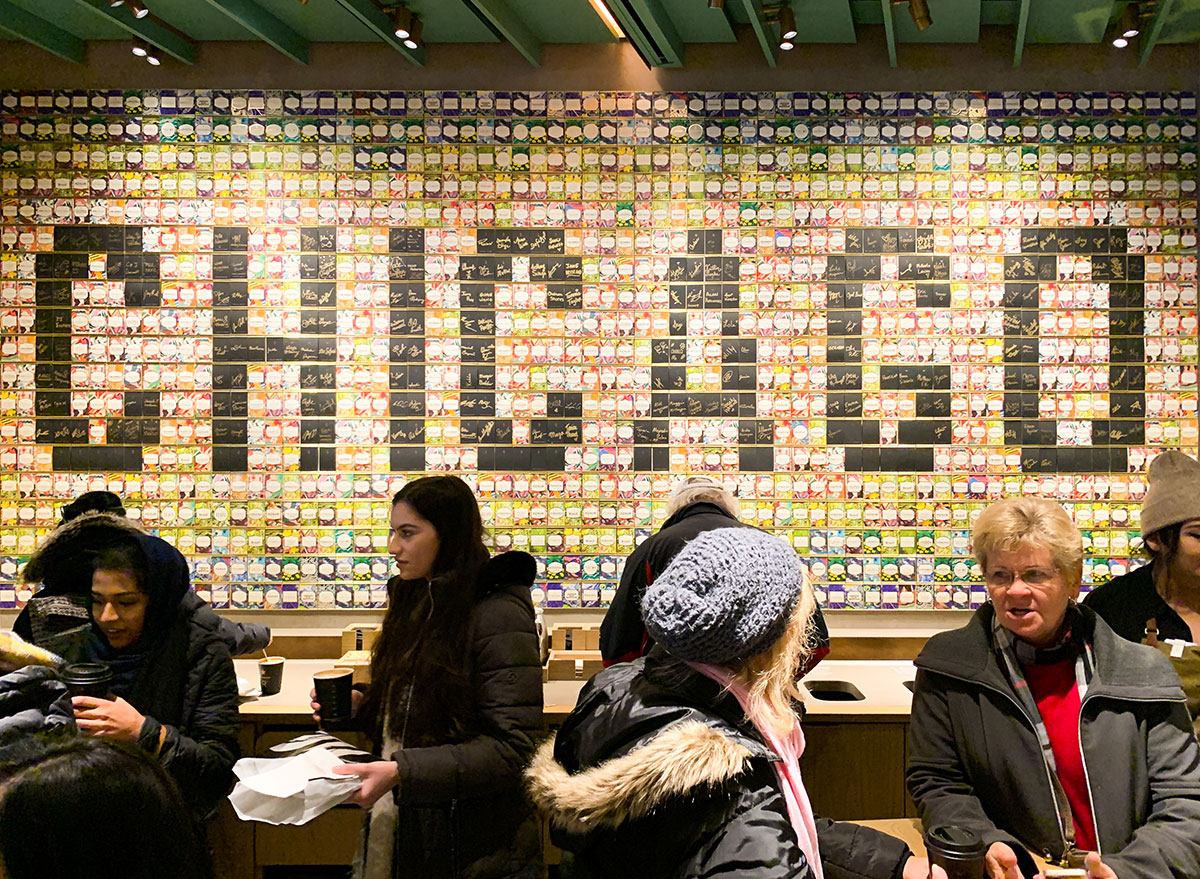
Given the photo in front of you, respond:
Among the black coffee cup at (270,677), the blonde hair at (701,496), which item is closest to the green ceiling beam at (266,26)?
the black coffee cup at (270,677)

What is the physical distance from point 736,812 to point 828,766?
2.37 m

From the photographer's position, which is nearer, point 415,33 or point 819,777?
point 819,777

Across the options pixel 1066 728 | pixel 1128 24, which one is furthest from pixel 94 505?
pixel 1128 24

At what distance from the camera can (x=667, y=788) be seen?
53.4 inches

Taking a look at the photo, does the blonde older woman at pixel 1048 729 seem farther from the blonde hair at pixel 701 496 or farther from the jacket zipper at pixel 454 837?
the blonde hair at pixel 701 496

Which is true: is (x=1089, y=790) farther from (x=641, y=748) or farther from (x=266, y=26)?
(x=266, y=26)

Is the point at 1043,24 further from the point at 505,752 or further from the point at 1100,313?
the point at 505,752

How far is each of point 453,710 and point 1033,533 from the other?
146cm

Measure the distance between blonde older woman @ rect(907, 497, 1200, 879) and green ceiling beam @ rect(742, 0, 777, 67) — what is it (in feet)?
9.33

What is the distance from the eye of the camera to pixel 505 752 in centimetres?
233

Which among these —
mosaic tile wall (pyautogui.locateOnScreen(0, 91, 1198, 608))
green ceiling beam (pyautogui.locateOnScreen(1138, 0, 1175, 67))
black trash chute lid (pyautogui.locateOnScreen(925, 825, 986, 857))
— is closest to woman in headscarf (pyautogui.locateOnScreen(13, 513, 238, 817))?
black trash chute lid (pyautogui.locateOnScreen(925, 825, 986, 857))

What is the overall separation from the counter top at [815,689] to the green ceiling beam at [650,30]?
2.88 meters

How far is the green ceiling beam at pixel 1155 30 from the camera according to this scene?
4230 millimetres

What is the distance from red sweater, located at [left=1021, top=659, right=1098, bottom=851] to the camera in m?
2.14
